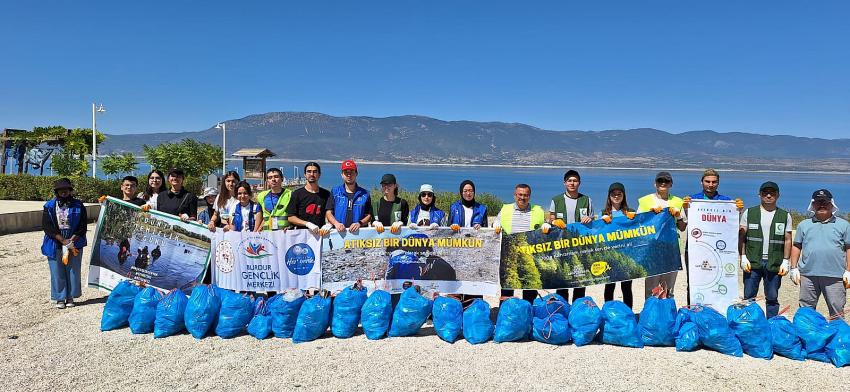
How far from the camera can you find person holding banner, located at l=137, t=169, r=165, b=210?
6.40 metres

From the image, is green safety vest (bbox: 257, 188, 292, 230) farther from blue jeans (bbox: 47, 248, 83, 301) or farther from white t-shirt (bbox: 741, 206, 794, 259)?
white t-shirt (bbox: 741, 206, 794, 259)

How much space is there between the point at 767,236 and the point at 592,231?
5.57 feet

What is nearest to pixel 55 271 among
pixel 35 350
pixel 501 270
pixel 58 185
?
pixel 58 185

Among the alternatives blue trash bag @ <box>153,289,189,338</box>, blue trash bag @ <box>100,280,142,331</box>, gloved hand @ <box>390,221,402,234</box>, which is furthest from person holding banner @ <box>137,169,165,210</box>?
gloved hand @ <box>390,221,402,234</box>

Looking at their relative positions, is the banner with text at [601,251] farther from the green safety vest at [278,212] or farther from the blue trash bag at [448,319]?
the green safety vest at [278,212]

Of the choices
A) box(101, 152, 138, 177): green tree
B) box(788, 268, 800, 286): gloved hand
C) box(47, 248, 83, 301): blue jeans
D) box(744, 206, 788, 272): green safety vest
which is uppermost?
box(101, 152, 138, 177): green tree

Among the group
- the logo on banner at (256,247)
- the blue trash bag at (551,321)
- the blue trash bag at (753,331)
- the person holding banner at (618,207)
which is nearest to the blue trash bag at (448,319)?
the blue trash bag at (551,321)

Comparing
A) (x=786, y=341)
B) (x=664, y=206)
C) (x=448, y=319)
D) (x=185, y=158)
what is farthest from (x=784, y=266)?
(x=185, y=158)

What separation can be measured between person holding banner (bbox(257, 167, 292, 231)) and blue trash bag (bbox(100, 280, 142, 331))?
5.20 ft

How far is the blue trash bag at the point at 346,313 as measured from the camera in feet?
17.4

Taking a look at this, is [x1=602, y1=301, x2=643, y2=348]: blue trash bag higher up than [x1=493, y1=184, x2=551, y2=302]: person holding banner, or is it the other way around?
[x1=493, y1=184, x2=551, y2=302]: person holding banner

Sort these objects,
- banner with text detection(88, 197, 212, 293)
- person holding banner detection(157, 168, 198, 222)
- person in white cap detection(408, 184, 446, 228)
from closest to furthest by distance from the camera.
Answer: person in white cap detection(408, 184, 446, 228) → banner with text detection(88, 197, 212, 293) → person holding banner detection(157, 168, 198, 222)

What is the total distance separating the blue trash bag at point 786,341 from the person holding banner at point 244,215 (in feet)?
18.0

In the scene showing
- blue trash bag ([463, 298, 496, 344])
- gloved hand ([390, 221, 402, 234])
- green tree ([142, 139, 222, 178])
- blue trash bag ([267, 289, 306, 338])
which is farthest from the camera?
green tree ([142, 139, 222, 178])
